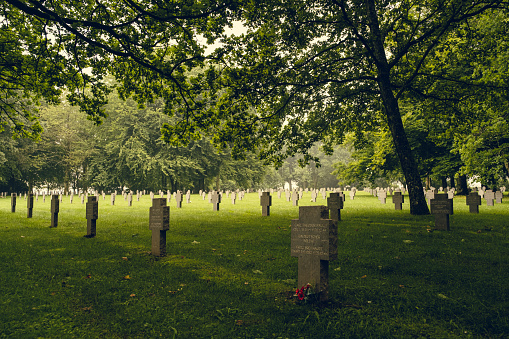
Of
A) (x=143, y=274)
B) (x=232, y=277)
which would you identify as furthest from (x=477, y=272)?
(x=143, y=274)

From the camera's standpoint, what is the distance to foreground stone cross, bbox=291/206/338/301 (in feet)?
13.3

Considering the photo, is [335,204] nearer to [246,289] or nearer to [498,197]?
[246,289]

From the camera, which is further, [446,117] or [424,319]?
[446,117]

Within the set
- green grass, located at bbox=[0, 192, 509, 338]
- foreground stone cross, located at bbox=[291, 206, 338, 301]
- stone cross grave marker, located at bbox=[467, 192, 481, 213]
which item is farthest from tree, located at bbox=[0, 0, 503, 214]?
foreground stone cross, located at bbox=[291, 206, 338, 301]

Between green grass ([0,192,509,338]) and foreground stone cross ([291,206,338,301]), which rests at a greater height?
foreground stone cross ([291,206,338,301])

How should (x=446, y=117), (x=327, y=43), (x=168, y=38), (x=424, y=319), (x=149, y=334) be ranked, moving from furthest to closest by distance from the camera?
(x=446, y=117) → (x=327, y=43) → (x=168, y=38) → (x=424, y=319) → (x=149, y=334)

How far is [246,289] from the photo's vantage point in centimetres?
460

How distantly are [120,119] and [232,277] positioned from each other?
41.3 metres

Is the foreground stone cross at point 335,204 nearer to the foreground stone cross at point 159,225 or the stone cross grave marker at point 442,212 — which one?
the stone cross grave marker at point 442,212

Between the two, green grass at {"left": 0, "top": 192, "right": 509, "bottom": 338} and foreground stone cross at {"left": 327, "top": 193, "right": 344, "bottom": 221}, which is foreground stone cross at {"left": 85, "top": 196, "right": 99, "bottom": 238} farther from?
foreground stone cross at {"left": 327, "top": 193, "right": 344, "bottom": 221}

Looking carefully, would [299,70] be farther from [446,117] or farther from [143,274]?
[143,274]

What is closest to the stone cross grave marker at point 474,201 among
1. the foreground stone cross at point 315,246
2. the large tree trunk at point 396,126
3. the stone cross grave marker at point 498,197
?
the large tree trunk at point 396,126

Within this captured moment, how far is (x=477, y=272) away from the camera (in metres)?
5.21

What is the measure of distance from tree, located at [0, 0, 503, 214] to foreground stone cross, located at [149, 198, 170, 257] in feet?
16.7
